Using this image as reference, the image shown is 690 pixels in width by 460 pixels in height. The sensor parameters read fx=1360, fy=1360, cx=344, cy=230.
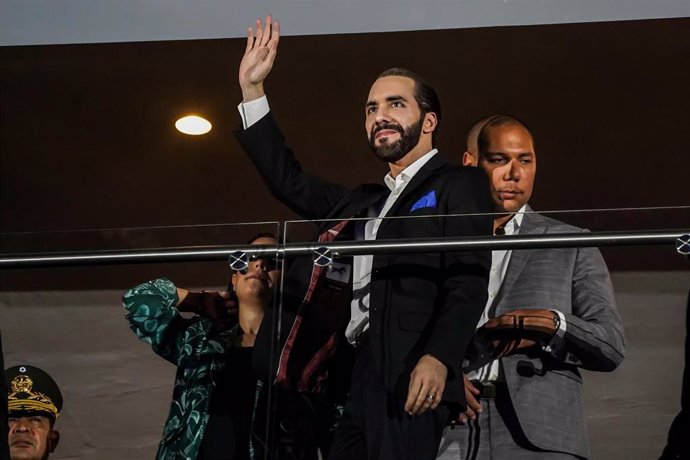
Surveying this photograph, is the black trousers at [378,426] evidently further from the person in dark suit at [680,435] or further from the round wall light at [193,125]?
the round wall light at [193,125]

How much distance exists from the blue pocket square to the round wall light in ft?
8.33

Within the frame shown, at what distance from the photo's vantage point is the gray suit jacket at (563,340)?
125 inches

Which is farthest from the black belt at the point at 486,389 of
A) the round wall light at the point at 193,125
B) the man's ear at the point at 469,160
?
the round wall light at the point at 193,125

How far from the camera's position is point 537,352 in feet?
10.6

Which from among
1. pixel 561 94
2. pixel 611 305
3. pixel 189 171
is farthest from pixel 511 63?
pixel 611 305

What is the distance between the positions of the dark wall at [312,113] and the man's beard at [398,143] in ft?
4.84

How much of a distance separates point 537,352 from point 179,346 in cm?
89

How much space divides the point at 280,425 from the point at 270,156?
0.97 meters

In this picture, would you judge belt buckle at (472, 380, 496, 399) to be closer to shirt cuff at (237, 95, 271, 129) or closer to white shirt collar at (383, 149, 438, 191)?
white shirt collar at (383, 149, 438, 191)

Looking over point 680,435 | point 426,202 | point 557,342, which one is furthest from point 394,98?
point 680,435

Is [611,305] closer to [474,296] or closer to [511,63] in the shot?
[474,296]

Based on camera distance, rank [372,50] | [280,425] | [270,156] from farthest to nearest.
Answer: [372,50], [270,156], [280,425]

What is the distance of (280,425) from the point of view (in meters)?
3.21

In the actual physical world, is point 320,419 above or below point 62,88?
below
